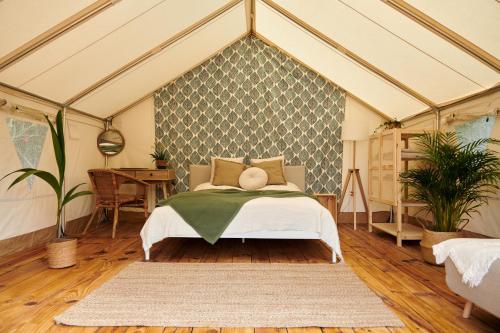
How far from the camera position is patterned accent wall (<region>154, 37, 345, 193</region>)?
4.73 m

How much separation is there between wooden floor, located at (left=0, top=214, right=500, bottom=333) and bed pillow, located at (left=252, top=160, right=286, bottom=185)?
3.09ft

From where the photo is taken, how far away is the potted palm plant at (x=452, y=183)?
2615 mm

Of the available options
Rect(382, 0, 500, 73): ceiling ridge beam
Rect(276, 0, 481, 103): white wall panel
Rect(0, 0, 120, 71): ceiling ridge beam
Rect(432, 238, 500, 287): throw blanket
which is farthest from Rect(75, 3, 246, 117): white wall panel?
Rect(432, 238, 500, 287): throw blanket

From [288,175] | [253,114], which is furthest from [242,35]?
[288,175]

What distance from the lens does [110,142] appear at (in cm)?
471

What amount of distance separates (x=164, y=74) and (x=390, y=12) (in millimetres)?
3099

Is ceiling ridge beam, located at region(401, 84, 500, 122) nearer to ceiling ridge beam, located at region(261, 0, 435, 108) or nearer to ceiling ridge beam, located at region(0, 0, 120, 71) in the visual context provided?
ceiling ridge beam, located at region(261, 0, 435, 108)

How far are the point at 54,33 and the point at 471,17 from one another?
3407 millimetres

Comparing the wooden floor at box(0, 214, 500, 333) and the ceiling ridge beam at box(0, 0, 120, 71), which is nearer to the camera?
the wooden floor at box(0, 214, 500, 333)

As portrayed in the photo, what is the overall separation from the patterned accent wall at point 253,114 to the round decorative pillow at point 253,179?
724 mm

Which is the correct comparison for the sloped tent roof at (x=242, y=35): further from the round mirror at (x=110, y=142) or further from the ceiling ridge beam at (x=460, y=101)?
the round mirror at (x=110, y=142)

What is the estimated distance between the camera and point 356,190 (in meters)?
4.75

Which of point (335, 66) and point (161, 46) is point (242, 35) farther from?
point (335, 66)

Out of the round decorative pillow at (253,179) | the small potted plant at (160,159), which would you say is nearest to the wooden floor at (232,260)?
the round decorative pillow at (253,179)
